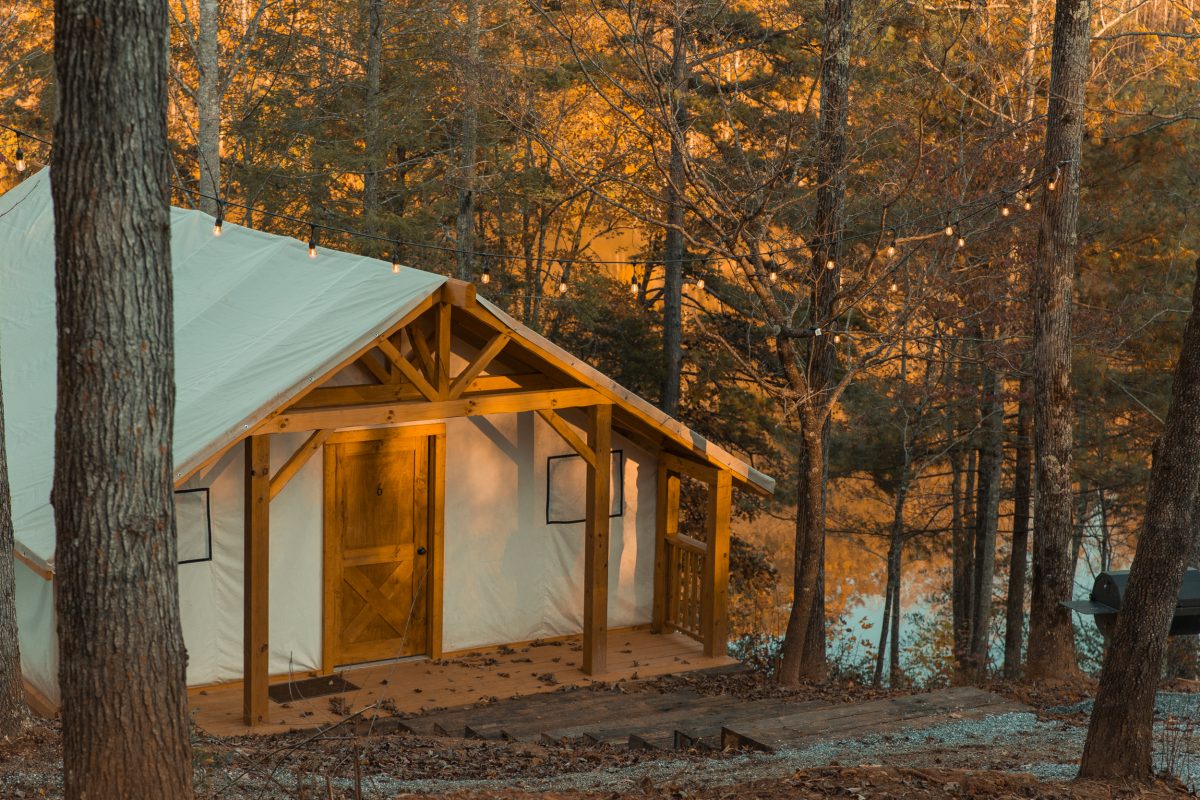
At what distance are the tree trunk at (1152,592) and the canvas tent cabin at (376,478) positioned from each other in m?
4.53

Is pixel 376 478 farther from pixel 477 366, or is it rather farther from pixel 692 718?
pixel 692 718

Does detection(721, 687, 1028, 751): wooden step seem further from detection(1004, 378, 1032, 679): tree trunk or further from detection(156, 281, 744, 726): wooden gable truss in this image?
detection(1004, 378, 1032, 679): tree trunk

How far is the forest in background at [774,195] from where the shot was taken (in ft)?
46.7

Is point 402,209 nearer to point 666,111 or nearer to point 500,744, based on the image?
point 666,111

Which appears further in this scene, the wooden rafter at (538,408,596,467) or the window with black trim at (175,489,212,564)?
the wooden rafter at (538,408,596,467)

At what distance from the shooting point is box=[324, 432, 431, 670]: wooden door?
9719 mm

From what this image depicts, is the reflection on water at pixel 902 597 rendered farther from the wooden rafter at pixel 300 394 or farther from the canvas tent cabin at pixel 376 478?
the wooden rafter at pixel 300 394

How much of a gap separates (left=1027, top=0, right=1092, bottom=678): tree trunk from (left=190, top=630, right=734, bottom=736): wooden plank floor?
8.44 ft

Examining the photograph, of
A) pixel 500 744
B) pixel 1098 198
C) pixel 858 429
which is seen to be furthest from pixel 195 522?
pixel 1098 198

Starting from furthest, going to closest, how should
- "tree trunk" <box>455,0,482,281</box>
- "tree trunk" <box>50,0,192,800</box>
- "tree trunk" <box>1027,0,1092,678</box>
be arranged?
"tree trunk" <box>455,0,482,281</box>
"tree trunk" <box>1027,0,1092,678</box>
"tree trunk" <box>50,0,192,800</box>

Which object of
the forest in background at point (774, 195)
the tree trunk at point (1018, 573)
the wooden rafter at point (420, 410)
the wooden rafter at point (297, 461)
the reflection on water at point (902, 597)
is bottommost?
the reflection on water at point (902, 597)

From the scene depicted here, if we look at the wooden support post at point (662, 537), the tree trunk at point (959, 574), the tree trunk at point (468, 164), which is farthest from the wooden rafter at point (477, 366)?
the tree trunk at point (959, 574)

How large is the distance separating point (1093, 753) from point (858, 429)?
36.3 feet

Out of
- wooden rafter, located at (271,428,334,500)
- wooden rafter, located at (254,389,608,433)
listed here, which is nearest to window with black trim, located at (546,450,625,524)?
wooden rafter, located at (254,389,608,433)
